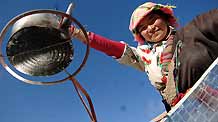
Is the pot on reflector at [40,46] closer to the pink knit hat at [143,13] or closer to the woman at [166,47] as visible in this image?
the woman at [166,47]

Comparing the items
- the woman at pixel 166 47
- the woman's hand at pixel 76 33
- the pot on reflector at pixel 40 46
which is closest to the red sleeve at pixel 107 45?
the woman at pixel 166 47

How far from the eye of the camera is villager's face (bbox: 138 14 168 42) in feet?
7.81

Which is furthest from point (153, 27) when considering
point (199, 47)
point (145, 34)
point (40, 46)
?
point (199, 47)

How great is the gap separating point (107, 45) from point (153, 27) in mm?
366

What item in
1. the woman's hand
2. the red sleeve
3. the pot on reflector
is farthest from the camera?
the red sleeve

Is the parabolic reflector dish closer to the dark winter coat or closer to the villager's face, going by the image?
the dark winter coat

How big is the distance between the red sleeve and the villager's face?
23cm

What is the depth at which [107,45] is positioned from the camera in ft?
8.38

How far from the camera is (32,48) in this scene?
1759 millimetres

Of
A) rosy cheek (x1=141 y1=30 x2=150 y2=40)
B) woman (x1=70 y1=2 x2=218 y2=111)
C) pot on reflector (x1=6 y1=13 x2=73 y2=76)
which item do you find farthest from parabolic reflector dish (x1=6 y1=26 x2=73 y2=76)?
rosy cheek (x1=141 y1=30 x2=150 y2=40)

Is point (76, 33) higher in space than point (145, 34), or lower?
higher

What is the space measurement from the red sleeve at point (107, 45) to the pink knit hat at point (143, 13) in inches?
5.5

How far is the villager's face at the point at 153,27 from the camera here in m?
2.38

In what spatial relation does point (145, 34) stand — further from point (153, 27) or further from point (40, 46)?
point (40, 46)
